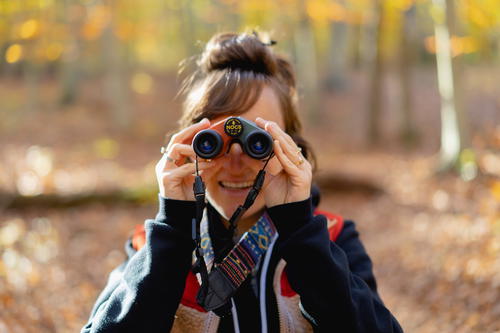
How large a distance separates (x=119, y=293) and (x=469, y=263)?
11.9 feet

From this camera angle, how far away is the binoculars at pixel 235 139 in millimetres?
1638

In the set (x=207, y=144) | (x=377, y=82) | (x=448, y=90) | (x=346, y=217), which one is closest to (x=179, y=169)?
(x=207, y=144)

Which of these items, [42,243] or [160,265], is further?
[42,243]

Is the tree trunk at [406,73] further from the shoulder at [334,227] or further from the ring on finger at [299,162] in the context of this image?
the ring on finger at [299,162]

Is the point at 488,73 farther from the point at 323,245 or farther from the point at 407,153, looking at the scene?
the point at 323,245

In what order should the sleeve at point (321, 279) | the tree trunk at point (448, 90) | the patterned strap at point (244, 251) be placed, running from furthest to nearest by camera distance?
the tree trunk at point (448, 90), the patterned strap at point (244, 251), the sleeve at point (321, 279)

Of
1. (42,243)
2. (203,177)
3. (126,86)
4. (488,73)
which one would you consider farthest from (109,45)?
(488,73)

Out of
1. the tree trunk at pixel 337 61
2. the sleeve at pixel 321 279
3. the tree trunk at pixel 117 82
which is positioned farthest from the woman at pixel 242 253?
the tree trunk at pixel 337 61

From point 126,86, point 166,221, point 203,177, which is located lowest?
point 166,221

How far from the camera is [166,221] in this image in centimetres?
165

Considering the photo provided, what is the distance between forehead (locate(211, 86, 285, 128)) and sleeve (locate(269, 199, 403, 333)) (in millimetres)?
447

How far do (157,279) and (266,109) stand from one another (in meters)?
0.83

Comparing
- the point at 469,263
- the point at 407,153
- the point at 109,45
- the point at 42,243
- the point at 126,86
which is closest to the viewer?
the point at 469,263

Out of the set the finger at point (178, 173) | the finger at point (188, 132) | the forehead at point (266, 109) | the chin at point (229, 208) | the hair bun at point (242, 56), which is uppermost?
the hair bun at point (242, 56)
